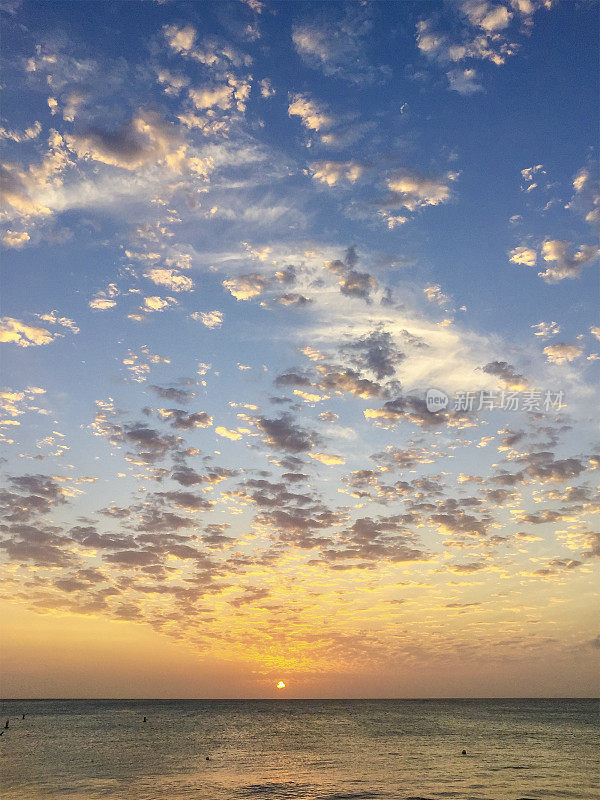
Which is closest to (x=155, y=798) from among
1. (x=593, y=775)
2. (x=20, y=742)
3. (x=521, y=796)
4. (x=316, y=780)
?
(x=316, y=780)

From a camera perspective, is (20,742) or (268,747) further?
(20,742)

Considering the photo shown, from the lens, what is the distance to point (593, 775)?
5988cm

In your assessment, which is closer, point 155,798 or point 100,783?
point 155,798

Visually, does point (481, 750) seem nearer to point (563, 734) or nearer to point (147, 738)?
point (563, 734)

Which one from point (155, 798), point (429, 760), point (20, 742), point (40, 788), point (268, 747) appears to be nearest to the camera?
point (155, 798)

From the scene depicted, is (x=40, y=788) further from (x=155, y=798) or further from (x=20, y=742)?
(x=20, y=742)

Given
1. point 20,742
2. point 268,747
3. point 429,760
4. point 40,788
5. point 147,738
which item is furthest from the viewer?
point 147,738

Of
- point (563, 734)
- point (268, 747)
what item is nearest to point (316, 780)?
point (268, 747)

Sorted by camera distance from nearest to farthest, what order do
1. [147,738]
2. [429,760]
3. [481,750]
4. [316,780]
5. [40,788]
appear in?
[40,788] → [316,780] → [429,760] → [481,750] → [147,738]

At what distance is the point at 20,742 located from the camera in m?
96.5

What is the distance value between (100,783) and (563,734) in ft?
318

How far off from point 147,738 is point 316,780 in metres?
63.0

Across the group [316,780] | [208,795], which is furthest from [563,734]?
[208,795]

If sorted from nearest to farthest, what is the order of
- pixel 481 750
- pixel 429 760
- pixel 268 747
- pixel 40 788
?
pixel 40 788
pixel 429 760
pixel 481 750
pixel 268 747
